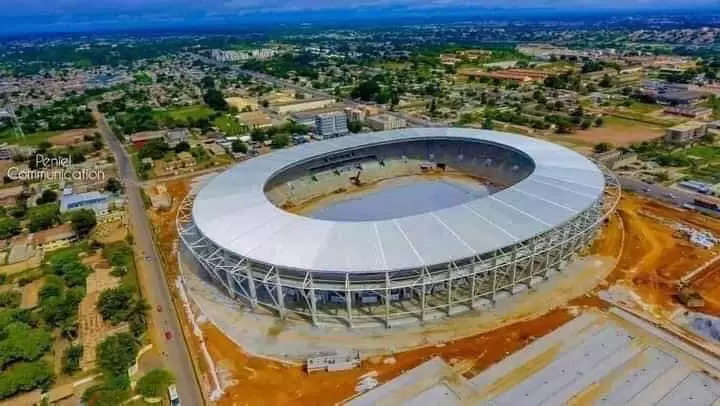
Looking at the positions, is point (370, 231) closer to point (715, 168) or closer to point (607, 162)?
point (607, 162)

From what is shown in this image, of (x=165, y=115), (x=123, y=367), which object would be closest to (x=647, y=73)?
(x=165, y=115)

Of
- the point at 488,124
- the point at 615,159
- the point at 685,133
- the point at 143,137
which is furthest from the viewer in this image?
the point at 143,137

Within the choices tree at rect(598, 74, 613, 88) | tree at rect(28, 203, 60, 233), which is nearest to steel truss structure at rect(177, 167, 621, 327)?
tree at rect(28, 203, 60, 233)

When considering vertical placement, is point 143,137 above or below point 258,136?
below

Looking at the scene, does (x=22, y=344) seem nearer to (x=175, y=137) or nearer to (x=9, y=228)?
(x=9, y=228)

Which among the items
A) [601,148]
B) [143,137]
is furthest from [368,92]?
[601,148]

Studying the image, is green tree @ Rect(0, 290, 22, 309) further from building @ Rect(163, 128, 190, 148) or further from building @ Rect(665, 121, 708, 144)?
building @ Rect(665, 121, 708, 144)
